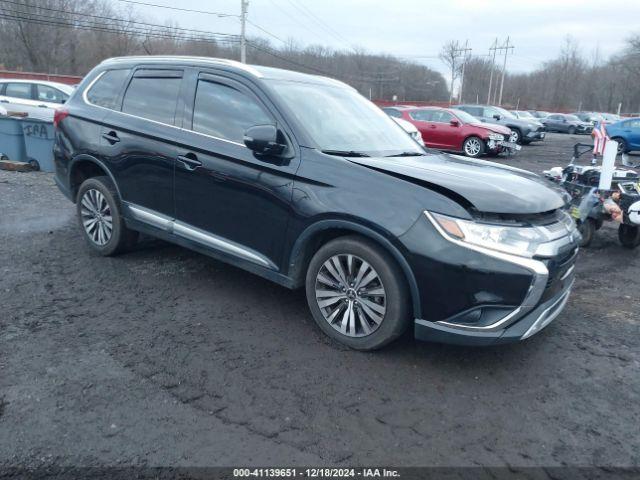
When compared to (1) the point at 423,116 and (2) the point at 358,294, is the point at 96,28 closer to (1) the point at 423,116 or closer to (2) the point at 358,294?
(1) the point at 423,116

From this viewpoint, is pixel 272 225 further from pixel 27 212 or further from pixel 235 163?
pixel 27 212

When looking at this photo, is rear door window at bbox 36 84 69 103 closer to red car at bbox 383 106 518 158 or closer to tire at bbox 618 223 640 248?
red car at bbox 383 106 518 158

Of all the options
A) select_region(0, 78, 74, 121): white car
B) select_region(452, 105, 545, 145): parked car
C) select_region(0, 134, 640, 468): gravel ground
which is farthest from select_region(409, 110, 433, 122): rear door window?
select_region(0, 134, 640, 468): gravel ground

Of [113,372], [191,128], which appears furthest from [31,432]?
[191,128]

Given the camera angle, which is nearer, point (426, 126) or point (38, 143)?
point (38, 143)

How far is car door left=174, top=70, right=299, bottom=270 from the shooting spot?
12.3 ft

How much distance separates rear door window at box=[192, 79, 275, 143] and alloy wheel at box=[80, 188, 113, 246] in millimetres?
1491

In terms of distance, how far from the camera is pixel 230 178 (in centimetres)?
392

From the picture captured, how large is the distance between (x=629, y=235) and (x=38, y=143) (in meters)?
10.4

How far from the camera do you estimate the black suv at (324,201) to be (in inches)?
121

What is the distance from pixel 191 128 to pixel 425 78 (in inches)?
3339

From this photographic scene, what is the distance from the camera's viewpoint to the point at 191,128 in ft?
13.9

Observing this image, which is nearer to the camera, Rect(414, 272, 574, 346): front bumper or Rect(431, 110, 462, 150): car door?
Rect(414, 272, 574, 346): front bumper

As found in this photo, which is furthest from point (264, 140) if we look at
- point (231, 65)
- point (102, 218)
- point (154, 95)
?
point (102, 218)
